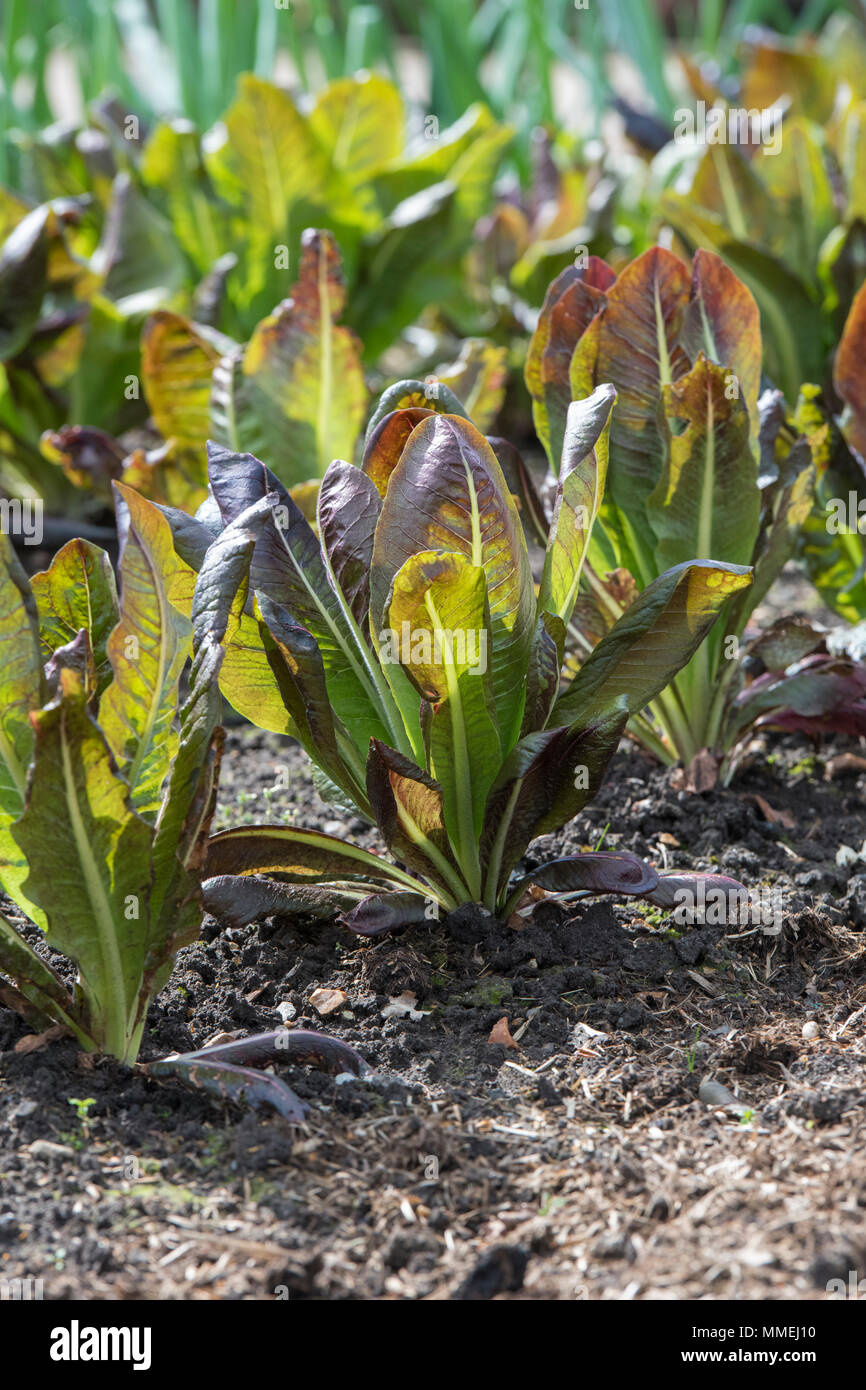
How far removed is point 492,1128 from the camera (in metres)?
1.60

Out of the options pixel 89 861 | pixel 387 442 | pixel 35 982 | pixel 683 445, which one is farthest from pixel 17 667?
pixel 683 445

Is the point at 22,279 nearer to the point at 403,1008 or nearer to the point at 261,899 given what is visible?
the point at 261,899

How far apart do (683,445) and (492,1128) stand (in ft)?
3.70

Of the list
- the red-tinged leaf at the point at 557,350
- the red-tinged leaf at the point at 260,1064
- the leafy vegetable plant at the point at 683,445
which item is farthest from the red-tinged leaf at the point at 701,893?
the red-tinged leaf at the point at 557,350

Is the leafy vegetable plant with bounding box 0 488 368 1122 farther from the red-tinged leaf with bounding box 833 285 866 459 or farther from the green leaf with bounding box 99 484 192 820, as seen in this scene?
the red-tinged leaf with bounding box 833 285 866 459

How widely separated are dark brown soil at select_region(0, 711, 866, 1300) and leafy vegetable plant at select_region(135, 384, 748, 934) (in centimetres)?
13

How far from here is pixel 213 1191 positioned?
58.4 inches

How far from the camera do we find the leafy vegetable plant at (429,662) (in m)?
1.69

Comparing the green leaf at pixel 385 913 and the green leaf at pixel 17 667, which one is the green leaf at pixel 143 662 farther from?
the green leaf at pixel 385 913

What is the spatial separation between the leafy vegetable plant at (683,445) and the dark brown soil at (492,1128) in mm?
350

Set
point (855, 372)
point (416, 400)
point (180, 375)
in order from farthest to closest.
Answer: point (180, 375) → point (855, 372) → point (416, 400)

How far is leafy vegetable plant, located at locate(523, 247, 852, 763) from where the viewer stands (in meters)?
2.13

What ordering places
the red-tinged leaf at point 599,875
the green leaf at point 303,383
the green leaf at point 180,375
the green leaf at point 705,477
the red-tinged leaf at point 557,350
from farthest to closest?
1. the green leaf at point 180,375
2. the green leaf at point 303,383
3. the red-tinged leaf at point 557,350
4. the green leaf at point 705,477
5. the red-tinged leaf at point 599,875
